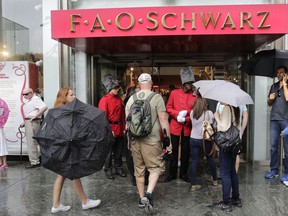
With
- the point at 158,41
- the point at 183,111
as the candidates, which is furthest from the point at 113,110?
the point at 158,41

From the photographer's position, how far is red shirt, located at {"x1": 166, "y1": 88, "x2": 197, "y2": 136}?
5938mm

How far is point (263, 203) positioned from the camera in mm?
5047

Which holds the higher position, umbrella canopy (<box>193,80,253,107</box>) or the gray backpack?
umbrella canopy (<box>193,80,253,107</box>)

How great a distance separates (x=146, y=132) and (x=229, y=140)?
1067mm

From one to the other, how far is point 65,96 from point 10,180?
2.58 metres

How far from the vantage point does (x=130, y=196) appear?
214 inches

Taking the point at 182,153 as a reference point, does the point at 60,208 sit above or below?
below

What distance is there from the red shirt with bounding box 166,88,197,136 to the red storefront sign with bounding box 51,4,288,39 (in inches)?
40.5

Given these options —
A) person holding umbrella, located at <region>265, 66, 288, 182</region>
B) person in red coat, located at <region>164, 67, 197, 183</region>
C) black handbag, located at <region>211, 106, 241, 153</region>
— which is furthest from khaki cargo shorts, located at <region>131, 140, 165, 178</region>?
person holding umbrella, located at <region>265, 66, 288, 182</region>

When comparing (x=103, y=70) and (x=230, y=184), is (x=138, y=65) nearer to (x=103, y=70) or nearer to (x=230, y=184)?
(x=103, y=70)

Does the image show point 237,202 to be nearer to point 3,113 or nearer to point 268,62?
point 268,62

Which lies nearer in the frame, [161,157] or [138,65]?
[161,157]

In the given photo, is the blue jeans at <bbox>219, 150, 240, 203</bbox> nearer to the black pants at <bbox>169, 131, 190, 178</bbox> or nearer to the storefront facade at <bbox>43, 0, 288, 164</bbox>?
the black pants at <bbox>169, 131, 190, 178</bbox>

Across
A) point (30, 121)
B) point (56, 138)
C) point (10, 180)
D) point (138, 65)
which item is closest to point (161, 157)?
point (56, 138)
